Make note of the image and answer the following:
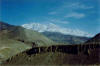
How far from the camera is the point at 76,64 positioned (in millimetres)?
53312

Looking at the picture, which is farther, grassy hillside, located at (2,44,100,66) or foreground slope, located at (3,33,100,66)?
foreground slope, located at (3,33,100,66)

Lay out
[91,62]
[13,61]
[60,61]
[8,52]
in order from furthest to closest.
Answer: [8,52] < [13,61] < [60,61] < [91,62]

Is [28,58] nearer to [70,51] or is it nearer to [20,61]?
[20,61]

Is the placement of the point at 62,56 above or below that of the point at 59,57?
above

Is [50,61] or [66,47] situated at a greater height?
[66,47]

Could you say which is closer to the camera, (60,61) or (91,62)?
(91,62)

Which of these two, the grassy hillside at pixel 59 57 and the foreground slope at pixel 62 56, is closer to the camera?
the grassy hillside at pixel 59 57

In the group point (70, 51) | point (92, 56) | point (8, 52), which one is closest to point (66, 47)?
point (70, 51)

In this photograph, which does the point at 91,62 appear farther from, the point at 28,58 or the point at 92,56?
the point at 28,58

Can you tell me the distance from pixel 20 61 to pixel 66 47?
1691 centimetres

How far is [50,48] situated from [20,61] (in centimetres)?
1155

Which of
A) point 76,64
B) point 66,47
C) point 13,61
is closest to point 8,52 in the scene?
point 13,61

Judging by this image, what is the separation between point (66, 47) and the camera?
62.5 metres

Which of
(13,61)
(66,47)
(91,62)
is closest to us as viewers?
(91,62)
